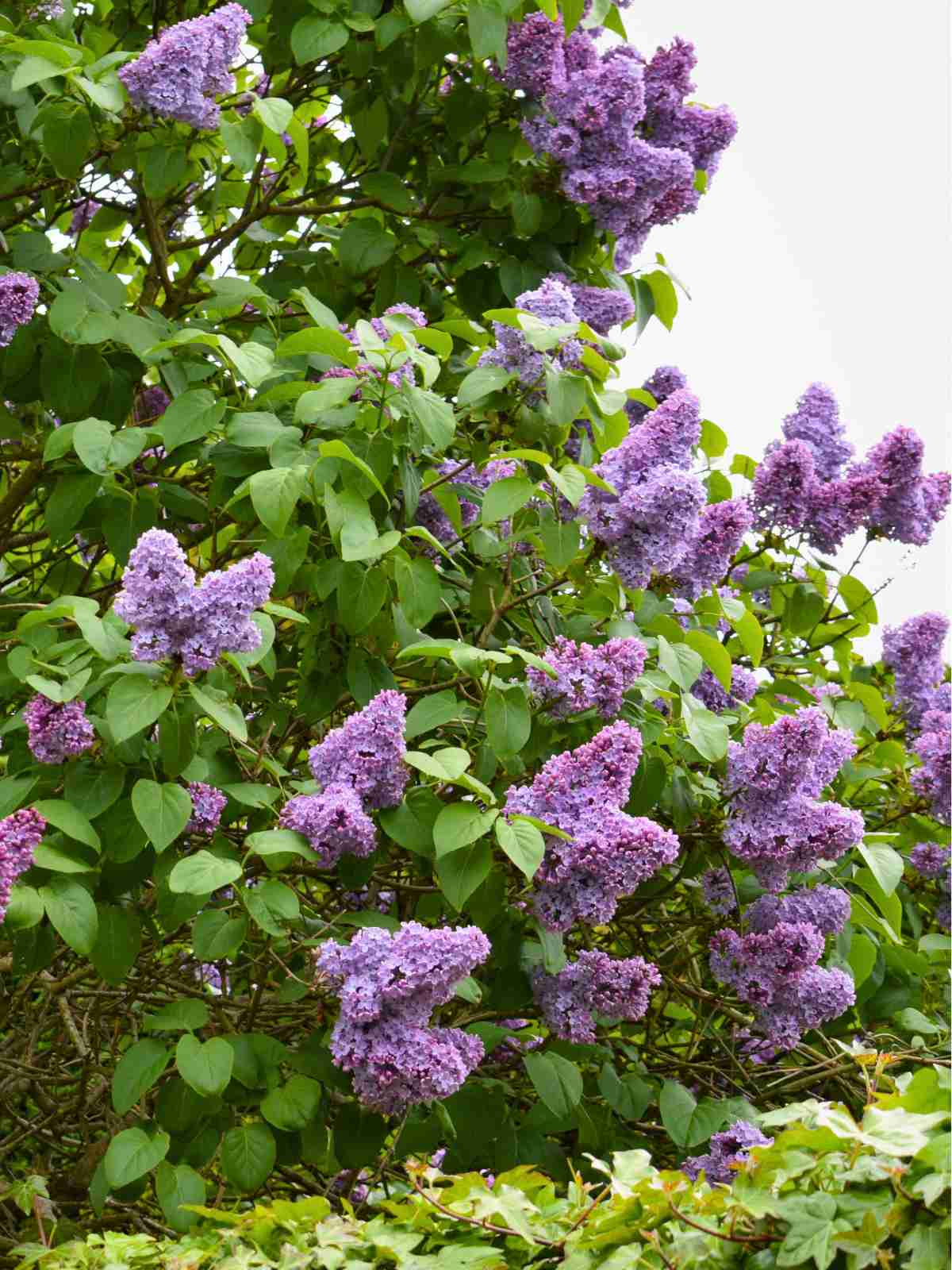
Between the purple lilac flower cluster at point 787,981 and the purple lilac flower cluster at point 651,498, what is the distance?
734mm

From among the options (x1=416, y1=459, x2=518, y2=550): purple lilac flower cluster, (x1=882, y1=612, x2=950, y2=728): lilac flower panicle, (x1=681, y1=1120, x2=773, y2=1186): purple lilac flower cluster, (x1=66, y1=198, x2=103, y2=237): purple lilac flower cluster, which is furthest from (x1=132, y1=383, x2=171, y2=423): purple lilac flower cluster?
(x1=681, y1=1120, x2=773, y2=1186): purple lilac flower cluster

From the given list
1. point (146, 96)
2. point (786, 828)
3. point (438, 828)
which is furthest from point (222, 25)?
point (786, 828)

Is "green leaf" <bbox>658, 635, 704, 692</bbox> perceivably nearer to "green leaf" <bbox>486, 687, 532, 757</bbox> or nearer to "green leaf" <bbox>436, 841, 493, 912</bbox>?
"green leaf" <bbox>486, 687, 532, 757</bbox>

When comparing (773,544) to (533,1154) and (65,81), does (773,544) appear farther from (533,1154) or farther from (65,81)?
(65,81)

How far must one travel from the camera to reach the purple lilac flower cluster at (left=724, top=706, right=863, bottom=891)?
289 centimetres

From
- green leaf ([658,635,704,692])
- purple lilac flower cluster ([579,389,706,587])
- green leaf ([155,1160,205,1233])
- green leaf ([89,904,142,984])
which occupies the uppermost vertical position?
purple lilac flower cluster ([579,389,706,587])

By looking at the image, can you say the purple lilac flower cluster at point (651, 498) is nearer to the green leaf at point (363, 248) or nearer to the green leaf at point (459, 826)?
the green leaf at point (459, 826)

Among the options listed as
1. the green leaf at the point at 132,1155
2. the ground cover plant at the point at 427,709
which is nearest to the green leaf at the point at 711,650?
the ground cover plant at the point at 427,709

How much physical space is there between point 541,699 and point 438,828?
0.44 meters

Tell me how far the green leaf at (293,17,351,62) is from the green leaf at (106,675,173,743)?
5.38 ft

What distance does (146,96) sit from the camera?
3.02 m

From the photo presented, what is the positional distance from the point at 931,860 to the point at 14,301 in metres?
2.49

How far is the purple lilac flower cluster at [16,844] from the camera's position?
7.25 ft

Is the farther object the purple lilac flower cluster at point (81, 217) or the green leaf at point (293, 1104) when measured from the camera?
the purple lilac flower cluster at point (81, 217)
